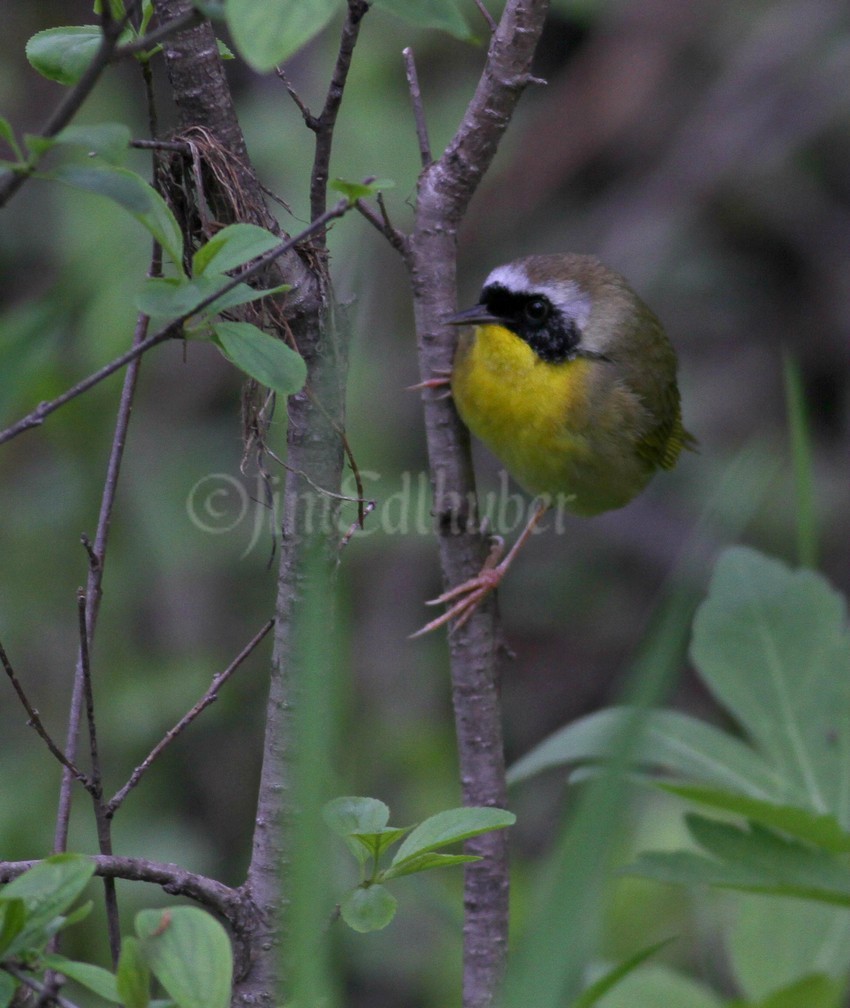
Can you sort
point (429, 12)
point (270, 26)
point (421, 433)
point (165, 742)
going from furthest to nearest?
point (421, 433) → point (165, 742) → point (429, 12) → point (270, 26)

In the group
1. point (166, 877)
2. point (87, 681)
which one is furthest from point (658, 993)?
point (87, 681)

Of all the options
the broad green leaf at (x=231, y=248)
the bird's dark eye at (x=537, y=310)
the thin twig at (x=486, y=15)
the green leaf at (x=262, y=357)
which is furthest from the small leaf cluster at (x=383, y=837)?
the bird's dark eye at (x=537, y=310)

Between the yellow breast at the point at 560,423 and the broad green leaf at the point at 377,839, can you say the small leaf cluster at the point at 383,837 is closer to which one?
the broad green leaf at the point at 377,839

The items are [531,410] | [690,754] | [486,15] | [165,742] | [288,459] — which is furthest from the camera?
[531,410]

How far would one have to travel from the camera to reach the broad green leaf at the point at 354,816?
115cm

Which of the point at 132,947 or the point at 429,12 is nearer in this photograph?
the point at 132,947

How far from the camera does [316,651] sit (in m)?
0.84

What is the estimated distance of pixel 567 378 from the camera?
300 centimetres

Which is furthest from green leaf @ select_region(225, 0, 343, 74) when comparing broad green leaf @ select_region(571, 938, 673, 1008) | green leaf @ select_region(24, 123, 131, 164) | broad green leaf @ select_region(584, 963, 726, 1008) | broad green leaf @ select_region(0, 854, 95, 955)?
broad green leaf @ select_region(584, 963, 726, 1008)

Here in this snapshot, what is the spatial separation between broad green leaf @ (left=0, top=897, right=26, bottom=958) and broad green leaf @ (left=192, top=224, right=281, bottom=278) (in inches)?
22.2

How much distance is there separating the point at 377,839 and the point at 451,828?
0.23 feet

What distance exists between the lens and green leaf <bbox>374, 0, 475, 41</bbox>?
41.3 inches

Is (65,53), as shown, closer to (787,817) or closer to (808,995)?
(787,817)

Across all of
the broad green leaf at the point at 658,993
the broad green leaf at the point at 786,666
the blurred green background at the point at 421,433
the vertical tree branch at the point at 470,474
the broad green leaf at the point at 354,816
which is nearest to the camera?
the broad green leaf at the point at 354,816
